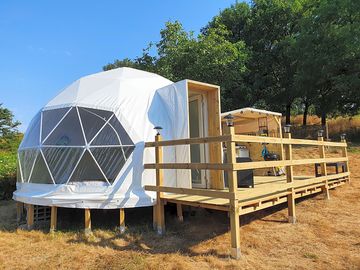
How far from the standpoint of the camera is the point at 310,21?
1989cm

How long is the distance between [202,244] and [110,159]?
101 inches

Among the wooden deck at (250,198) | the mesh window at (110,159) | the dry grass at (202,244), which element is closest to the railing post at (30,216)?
the dry grass at (202,244)

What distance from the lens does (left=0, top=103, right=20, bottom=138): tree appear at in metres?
25.7

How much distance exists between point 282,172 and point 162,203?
229 inches

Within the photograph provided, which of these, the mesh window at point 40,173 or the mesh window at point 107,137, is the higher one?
the mesh window at point 107,137

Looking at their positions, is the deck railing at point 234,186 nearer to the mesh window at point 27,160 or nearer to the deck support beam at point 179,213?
the deck support beam at point 179,213

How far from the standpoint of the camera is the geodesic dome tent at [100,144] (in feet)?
22.0

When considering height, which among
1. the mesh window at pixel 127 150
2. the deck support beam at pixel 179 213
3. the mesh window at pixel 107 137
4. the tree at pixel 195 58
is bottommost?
the deck support beam at pixel 179 213

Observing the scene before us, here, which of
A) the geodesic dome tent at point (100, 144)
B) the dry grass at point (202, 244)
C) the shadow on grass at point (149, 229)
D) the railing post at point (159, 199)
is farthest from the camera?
the geodesic dome tent at point (100, 144)

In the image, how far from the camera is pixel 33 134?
26.0 ft

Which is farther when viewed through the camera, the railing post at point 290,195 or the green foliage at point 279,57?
the green foliage at point 279,57

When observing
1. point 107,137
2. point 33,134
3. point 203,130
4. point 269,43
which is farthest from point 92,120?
point 269,43

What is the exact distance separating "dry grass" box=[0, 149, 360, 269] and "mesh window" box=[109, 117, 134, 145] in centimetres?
177

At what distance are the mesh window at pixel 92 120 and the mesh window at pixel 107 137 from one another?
11 centimetres
